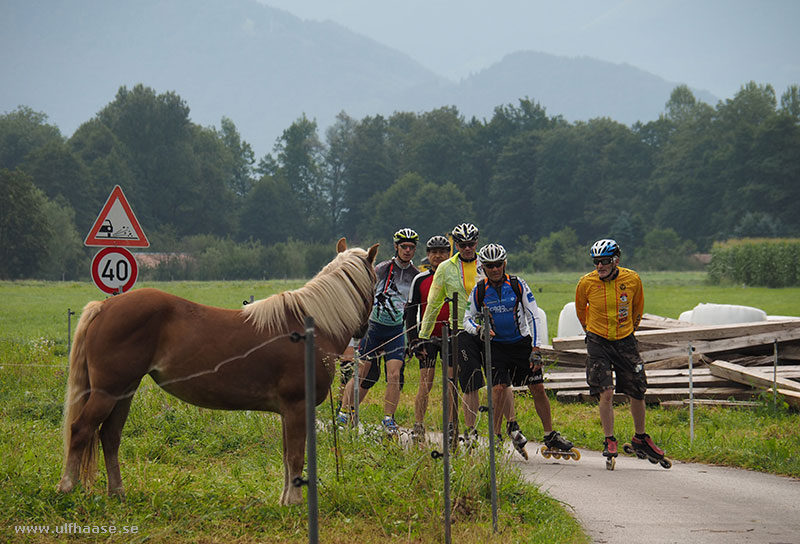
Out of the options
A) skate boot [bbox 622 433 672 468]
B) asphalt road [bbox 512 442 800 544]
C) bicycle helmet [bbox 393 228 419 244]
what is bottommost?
asphalt road [bbox 512 442 800 544]

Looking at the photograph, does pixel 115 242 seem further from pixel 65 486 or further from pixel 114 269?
pixel 65 486

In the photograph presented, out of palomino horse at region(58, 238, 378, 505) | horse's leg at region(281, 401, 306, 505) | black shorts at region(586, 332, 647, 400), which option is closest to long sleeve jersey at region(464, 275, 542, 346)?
black shorts at region(586, 332, 647, 400)

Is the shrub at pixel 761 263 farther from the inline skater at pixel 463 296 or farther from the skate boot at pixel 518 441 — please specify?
the inline skater at pixel 463 296

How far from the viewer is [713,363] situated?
11359mm

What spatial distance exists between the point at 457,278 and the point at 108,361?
3.61 meters

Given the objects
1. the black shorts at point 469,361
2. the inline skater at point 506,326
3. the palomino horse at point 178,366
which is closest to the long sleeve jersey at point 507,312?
the inline skater at point 506,326

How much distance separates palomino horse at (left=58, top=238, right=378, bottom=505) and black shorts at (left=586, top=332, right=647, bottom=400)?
3.32m

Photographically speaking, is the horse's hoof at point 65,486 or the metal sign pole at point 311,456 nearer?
the metal sign pole at point 311,456

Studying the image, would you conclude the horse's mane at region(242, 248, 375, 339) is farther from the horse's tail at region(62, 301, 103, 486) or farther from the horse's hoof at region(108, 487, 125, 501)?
Answer: the horse's hoof at region(108, 487, 125, 501)

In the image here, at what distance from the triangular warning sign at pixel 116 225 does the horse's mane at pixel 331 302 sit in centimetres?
455

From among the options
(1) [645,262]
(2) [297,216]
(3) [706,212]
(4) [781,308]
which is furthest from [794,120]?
(4) [781,308]

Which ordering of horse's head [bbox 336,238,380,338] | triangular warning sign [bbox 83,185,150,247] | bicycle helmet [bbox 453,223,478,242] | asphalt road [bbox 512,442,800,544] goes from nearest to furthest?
asphalt road [bbox 512,442,800,544]
horse's head [bbox 336,238,380,338]
bicycle helmet [bbox 453,223,478,242]
triangular warning sign [bbox 83,185,150,247]

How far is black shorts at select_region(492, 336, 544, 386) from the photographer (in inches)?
312

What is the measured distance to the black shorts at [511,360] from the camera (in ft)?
26.0
